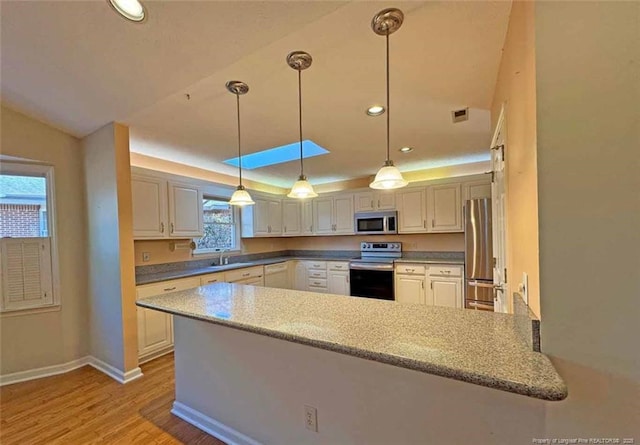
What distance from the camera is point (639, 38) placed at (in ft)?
2.65

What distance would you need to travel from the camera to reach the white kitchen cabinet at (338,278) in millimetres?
4691

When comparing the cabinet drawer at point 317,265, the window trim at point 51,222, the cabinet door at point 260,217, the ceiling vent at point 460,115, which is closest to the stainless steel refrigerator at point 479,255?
the ceiling vent at point 460,115

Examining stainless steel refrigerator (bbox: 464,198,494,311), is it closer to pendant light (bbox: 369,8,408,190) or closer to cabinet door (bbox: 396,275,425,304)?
cabinet door (bbox: 396,275,425,304)

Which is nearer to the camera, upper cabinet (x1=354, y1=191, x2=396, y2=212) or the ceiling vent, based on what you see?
the ceiling vent

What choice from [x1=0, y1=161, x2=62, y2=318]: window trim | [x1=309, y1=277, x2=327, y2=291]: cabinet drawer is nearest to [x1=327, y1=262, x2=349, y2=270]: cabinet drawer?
[x1=309, y1=277, x2=327, y2=291]: cabinet drawer

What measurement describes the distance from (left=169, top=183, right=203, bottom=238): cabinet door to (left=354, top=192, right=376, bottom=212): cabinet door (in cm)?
254

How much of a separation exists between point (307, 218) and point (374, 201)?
4.53 ft

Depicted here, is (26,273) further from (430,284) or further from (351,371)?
(430,284)

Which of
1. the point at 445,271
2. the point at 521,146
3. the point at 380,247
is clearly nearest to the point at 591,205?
the point at 521,146

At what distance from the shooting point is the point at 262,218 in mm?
4867

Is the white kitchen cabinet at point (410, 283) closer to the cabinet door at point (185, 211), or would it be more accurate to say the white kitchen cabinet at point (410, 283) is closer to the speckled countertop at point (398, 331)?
the speckled countertop at point (398, 331)

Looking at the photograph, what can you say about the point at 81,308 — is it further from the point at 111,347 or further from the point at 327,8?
the point at 327,8

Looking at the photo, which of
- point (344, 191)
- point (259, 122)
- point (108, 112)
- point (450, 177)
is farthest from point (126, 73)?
point (450, 177)

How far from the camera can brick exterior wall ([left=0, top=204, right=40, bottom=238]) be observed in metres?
2.62
